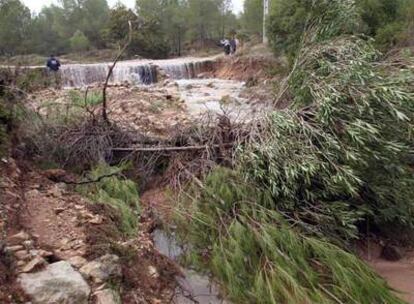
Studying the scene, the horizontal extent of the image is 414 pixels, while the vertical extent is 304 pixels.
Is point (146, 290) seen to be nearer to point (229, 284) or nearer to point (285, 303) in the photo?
point (229, 284)

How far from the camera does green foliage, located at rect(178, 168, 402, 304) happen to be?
3.76m

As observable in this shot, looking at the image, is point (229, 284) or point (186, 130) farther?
point (186, 130)

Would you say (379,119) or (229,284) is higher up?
(379,119)

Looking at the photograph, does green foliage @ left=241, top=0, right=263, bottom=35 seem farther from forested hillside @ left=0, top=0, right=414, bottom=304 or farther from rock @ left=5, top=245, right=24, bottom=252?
rock @ left=5, top=245, right=24, bottom=252

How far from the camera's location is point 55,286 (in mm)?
3396

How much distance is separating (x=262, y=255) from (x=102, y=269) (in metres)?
1.37

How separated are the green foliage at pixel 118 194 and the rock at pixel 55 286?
43.0 inches

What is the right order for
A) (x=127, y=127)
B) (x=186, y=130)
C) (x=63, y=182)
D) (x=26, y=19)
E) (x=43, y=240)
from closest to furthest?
(x=43, y=240) < (x=63, y=182) < (x=186, y=130) < (x=127, y=127) < (x=26, y=19)

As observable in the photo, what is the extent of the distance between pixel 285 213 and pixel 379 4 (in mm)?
10142

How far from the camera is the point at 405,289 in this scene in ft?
15.0

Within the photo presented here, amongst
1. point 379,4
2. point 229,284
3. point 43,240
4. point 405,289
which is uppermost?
point 379,4

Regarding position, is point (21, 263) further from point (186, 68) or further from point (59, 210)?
point (186, 68)

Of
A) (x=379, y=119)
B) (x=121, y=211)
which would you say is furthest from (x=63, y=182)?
(x=379, y=119)

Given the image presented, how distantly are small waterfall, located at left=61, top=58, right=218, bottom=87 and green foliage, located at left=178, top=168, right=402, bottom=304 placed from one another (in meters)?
13.8
